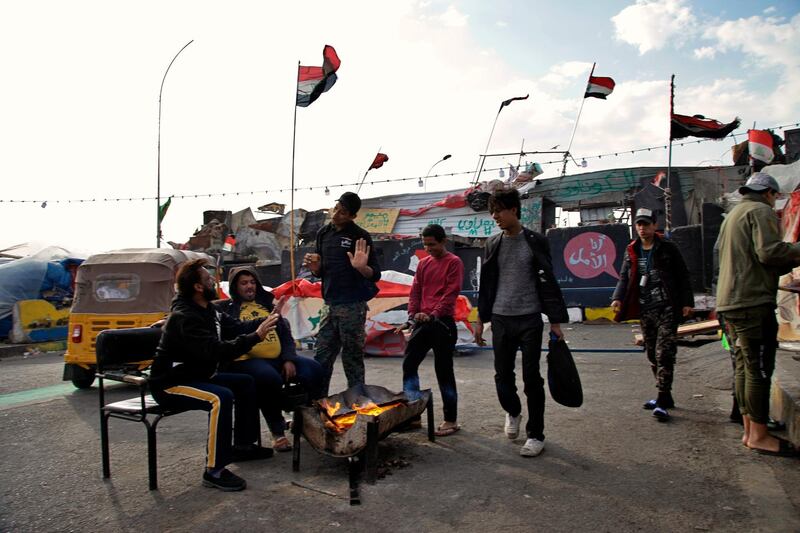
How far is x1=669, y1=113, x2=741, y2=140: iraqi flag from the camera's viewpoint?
35.8ft

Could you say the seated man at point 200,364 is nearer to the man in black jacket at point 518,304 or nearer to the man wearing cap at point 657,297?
the man in black jacket at point 518,304

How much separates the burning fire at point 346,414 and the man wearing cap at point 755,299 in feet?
8.29

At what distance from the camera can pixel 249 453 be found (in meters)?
4.37

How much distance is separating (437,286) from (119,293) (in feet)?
18.9

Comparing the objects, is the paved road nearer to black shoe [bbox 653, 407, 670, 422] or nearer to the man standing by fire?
black shoe [bbox 653, 407, 670, 422]

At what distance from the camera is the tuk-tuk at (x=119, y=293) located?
8203 mm

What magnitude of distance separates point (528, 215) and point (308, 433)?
17.2 metres

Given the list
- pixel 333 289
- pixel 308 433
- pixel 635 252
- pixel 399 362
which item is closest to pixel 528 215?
pixel 399 362

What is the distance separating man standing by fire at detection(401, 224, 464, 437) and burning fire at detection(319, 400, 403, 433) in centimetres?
66

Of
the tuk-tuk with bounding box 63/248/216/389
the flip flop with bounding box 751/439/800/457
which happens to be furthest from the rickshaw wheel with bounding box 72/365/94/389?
the flip flop with bounding box 751/439/800/457

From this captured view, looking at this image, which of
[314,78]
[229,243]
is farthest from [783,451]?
[229,243]

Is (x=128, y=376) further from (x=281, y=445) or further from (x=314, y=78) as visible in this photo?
(x=314, y=78)

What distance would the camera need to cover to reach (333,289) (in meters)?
5.18

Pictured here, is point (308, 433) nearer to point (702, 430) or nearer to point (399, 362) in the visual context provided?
point (702, 430)
